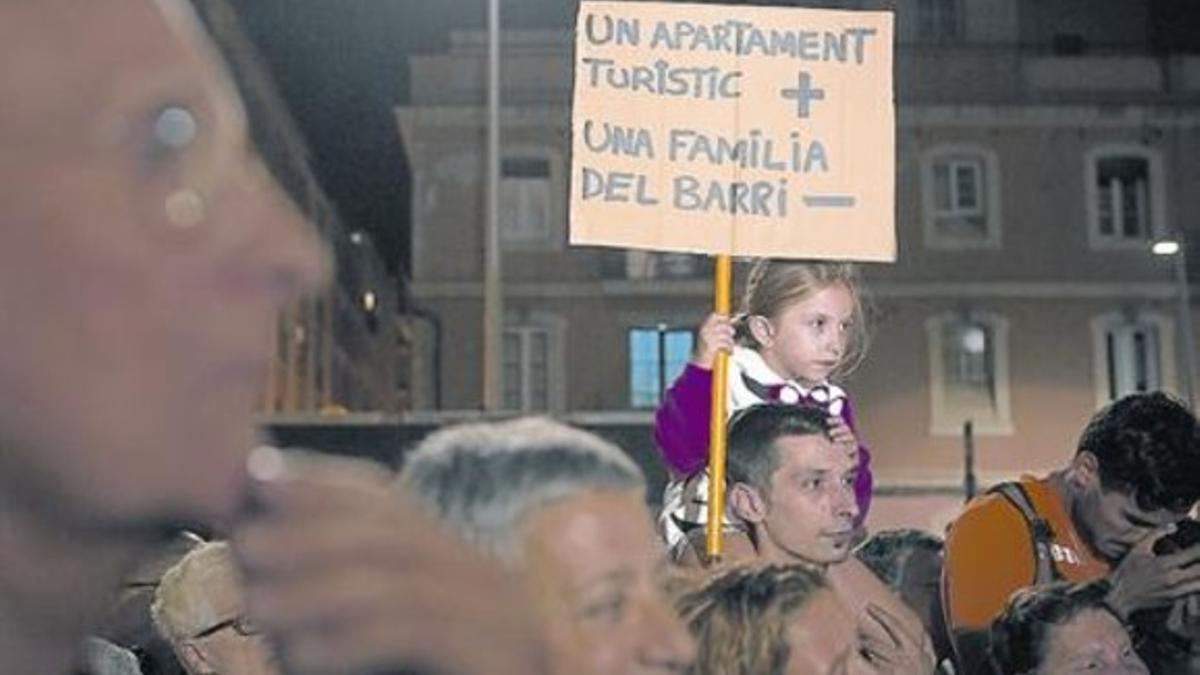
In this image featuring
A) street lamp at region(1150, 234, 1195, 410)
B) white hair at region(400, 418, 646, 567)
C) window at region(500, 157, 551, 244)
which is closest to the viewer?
white hair at region(400, 418, 646, 567)

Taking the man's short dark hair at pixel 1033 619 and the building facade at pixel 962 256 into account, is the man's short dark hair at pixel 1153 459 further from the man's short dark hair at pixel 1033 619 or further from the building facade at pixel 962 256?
the building facade at pixel 962 256

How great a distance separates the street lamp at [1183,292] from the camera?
2058 cm

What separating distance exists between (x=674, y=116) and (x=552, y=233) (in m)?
19.9

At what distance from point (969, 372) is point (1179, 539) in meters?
20.0

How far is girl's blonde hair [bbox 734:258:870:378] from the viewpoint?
2906 mm

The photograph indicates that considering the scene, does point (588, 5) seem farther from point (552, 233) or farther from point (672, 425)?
point (552, 233)

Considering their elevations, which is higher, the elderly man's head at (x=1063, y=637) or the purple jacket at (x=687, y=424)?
the purple jacket at (x=687, y=424)

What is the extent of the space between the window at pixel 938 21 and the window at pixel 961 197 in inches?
50.1

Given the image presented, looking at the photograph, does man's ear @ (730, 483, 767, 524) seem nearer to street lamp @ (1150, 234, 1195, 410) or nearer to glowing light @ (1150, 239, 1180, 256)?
street lamp @ (1150, 234, 1195, 410)

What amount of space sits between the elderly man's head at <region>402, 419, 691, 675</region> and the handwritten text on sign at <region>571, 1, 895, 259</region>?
129 cm

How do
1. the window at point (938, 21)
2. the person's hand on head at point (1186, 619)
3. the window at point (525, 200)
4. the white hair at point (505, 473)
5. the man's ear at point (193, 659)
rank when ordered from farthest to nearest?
the window at point (938, 21), the window at point (525, 200), the person's hand on head at point (1186, 619), the man's ear at point (193, 659), the white hair at point (505, 473)

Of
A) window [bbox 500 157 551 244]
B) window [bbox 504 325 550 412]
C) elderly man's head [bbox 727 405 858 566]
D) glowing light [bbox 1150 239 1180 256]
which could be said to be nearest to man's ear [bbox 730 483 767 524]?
elderly man's head [bbox 727 405 858 566]

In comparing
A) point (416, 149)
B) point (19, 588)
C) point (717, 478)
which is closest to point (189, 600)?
point (717, 478)

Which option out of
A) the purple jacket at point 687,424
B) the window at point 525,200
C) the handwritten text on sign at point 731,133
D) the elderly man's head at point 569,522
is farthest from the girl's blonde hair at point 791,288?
the window at point 525,200
